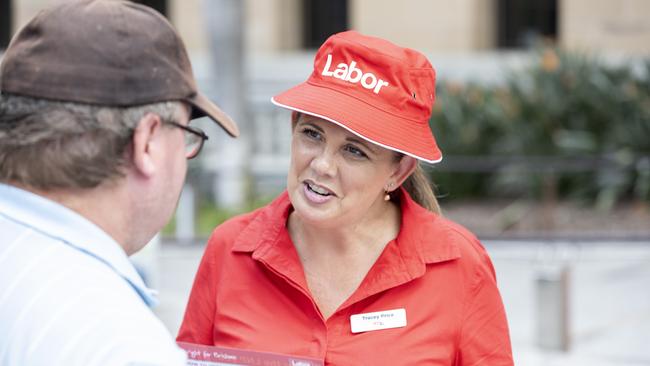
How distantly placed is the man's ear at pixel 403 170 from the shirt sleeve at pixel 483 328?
324mm

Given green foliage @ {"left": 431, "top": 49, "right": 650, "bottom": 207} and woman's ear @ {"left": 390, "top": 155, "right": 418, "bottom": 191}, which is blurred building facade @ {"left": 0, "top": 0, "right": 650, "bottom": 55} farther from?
woman's ear @ {"left": 390, "top": 155, "right": 418, "bottom": 191}

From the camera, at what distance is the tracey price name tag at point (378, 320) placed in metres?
2.96

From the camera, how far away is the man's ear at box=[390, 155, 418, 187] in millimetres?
3156

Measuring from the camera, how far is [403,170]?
3.18m

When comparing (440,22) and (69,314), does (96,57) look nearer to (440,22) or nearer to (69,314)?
(69,314)

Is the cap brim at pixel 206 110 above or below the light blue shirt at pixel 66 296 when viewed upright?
above

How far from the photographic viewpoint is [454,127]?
12.8 metres

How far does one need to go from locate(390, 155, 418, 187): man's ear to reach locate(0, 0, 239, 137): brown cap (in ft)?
4.16

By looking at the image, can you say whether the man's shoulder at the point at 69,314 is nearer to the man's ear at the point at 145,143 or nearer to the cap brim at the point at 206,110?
the man's ear at the point at 145,143

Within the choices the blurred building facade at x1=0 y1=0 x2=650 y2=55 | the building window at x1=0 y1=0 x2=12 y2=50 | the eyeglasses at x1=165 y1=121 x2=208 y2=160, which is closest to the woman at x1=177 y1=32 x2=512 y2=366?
the eyeglasses at x1=165 y1=121 x2=208 y2=160

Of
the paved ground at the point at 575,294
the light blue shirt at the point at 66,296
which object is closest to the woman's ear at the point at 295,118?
the light blue shirt at the point at 66,296

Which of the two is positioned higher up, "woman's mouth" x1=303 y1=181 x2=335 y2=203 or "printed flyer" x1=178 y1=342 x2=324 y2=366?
"woman's mouth" x1=303 y1=181 x2=335 y2=203

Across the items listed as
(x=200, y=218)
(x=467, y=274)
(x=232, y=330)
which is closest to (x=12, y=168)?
(x=232, y=330)

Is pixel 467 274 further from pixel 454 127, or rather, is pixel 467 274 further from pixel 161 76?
pixel 454 127
